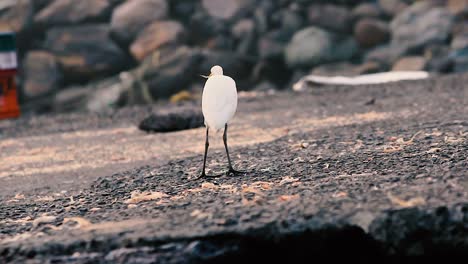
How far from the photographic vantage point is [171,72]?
10.7 meters

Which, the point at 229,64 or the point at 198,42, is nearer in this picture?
the point at 229,64

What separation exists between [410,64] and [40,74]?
6.28 metres

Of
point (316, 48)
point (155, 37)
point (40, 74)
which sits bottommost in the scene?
point (40, 74)

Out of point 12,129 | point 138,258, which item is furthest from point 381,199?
point 12,129

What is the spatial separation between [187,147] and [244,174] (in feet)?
5.84

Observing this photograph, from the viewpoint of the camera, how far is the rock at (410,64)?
9820mm

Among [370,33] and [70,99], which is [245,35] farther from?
[70,99]

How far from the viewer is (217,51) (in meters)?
11.1

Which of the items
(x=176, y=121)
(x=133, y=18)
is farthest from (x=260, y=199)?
(x=133, y=18)

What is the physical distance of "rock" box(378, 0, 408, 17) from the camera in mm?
11703

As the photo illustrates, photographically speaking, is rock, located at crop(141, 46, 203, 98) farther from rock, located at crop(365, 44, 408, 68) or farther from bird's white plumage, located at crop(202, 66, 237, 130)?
bird's white plumage, located at crop(202, 66, 237, 130)

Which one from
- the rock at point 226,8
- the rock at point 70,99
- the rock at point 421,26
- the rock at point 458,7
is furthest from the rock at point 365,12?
the rock at point 70,99

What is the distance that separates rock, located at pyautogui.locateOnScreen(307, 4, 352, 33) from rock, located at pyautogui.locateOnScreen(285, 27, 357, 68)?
1.20 feet

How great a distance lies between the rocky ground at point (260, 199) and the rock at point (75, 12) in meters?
7.78
